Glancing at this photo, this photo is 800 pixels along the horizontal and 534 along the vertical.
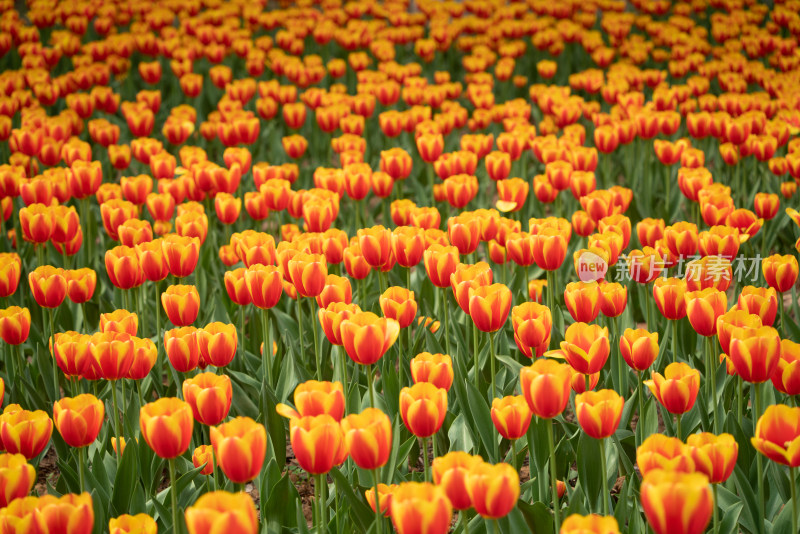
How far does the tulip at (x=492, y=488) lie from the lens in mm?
1498

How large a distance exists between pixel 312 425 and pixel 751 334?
1.05m

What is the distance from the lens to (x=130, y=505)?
86.6 inches

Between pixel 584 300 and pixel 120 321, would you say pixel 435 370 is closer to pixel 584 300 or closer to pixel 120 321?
pixel 584 300

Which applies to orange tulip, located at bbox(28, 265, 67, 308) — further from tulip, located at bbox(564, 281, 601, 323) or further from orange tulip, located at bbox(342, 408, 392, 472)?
tulip, located at bbox(564, 281, 601, 323)

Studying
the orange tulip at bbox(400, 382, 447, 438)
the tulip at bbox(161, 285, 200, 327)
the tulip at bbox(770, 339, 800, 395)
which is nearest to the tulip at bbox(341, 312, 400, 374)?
the orange tulip at bbox(400, 382, 447, 438)

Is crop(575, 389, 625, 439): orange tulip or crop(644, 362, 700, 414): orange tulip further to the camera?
crop(644, 362, 700, 414): orange tulip

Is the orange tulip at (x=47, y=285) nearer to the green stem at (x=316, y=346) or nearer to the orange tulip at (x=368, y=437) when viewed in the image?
the green stem at (x=316, y=346)

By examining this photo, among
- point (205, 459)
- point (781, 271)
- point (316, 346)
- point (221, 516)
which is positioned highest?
point (221, 516)

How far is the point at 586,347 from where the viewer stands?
2.13 meters

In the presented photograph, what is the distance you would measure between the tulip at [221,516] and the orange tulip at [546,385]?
2.25 ft

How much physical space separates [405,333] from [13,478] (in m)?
1.51

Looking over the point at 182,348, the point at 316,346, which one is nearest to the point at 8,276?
the point at 182,348

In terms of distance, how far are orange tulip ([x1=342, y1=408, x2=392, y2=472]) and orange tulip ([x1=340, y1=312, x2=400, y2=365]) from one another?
0.41 m

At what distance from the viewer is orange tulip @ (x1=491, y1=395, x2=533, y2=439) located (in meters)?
1.96
